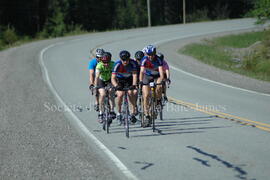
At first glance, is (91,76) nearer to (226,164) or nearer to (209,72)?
(226,164)

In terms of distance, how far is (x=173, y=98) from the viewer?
50.0 feet

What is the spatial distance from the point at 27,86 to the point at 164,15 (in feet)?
252

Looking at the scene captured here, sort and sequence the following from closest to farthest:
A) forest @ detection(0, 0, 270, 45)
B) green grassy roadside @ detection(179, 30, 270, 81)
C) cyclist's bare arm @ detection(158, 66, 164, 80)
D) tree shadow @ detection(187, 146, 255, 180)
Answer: tree shadow @ detection(187, 146, 255, 180) < cyclist's bare arm @ detection(158, 66, 164, 80) < green grassy roadside @ detection(179, 30, 270, 81) < forest @ detection(0, 0, 270, 45)

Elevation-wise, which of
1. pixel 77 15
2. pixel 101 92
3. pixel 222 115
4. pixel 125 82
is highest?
pixel 125 82

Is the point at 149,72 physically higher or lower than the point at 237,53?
higher

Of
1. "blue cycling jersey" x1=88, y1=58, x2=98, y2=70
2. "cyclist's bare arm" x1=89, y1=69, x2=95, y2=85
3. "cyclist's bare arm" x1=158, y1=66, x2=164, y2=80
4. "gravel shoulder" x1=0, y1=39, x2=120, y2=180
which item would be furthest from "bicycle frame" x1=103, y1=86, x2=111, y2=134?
"cyclist's bare arm" x1=158, y1=66, x2=164, y2=80

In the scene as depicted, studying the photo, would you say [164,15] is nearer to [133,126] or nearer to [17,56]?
[17,56]

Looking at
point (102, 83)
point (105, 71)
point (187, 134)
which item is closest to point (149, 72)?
point (105, 71)

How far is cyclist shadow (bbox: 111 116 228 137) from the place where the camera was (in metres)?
10.1

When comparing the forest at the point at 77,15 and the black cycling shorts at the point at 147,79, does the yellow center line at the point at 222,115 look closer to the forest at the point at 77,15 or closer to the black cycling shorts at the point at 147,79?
the black cycling shorts at the point at 147,79

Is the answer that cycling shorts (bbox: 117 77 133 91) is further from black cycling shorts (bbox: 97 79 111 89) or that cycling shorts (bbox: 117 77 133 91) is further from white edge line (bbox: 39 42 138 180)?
white edge line (bbox: 39 42 138 180)

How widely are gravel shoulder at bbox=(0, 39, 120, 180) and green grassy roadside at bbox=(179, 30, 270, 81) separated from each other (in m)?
11.5

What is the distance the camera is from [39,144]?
29.9 feet

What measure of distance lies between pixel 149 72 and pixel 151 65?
0.23 metres
